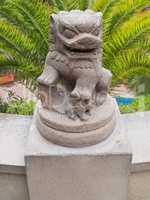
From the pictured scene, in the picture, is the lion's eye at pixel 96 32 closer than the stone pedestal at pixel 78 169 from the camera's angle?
Yes

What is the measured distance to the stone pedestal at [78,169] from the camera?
10.1 feet

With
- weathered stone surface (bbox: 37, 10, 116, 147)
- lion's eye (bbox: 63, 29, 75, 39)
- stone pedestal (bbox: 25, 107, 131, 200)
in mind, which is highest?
lion's eye (bbox: 63, 29, 75, 39)

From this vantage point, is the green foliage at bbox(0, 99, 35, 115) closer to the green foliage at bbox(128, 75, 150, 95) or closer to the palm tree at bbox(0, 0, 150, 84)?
the palm tree at bbox(0, 0, 150, 84)

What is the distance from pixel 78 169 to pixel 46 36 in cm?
296

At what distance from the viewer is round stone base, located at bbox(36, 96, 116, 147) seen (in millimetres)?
3051

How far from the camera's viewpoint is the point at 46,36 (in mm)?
5742

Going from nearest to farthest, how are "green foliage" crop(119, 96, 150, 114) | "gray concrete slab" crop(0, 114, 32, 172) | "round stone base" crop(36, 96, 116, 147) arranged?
"round stone base" crop(36, 96, 116, 147) → "gray concrete slab" crop(0, 114, 32, 172) → "green foliage" crop(119, 96, 150, 114)

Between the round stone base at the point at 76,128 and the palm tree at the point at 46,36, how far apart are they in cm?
248

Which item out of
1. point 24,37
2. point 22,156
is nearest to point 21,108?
point 24,37

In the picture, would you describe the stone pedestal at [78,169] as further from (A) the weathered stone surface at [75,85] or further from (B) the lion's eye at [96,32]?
(B) the lion's eye at [96,32]

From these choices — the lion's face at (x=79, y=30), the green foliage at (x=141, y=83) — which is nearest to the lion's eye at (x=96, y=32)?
the lion's face at (x=79, y=30)

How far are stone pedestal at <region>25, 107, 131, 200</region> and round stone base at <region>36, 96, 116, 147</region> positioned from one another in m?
0.05

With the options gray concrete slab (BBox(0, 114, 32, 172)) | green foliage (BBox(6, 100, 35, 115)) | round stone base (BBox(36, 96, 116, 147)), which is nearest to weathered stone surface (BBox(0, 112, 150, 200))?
gray concrete slab (BBox(0, 114, 32, 172))

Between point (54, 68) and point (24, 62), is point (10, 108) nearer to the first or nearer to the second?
point (24, 62)
